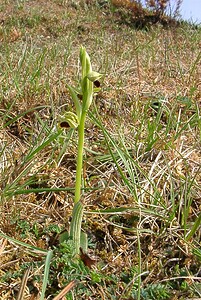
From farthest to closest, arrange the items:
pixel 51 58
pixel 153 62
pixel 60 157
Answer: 1. pixel 153 62
2. pixel 51 58
3. pixel 60 157

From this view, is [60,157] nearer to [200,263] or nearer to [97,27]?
[200,263]

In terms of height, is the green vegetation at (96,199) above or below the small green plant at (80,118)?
below

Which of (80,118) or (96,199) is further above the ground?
(80,118)

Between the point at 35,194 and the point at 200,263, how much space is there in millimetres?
695

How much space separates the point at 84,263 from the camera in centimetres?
121

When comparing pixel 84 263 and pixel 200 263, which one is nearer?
pixel 84 263

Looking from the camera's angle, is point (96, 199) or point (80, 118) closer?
point (80, 118)

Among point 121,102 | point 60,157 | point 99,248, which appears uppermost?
point 121,102

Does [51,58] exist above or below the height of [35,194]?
above

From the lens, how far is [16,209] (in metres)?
1.40

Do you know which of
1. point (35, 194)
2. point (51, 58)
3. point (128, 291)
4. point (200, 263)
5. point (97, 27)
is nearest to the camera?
point (128, 291)

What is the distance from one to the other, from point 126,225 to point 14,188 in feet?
1.46

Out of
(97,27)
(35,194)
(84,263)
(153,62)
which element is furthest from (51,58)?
(97,27)

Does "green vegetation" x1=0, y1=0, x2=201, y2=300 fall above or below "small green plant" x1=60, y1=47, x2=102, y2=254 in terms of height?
below
